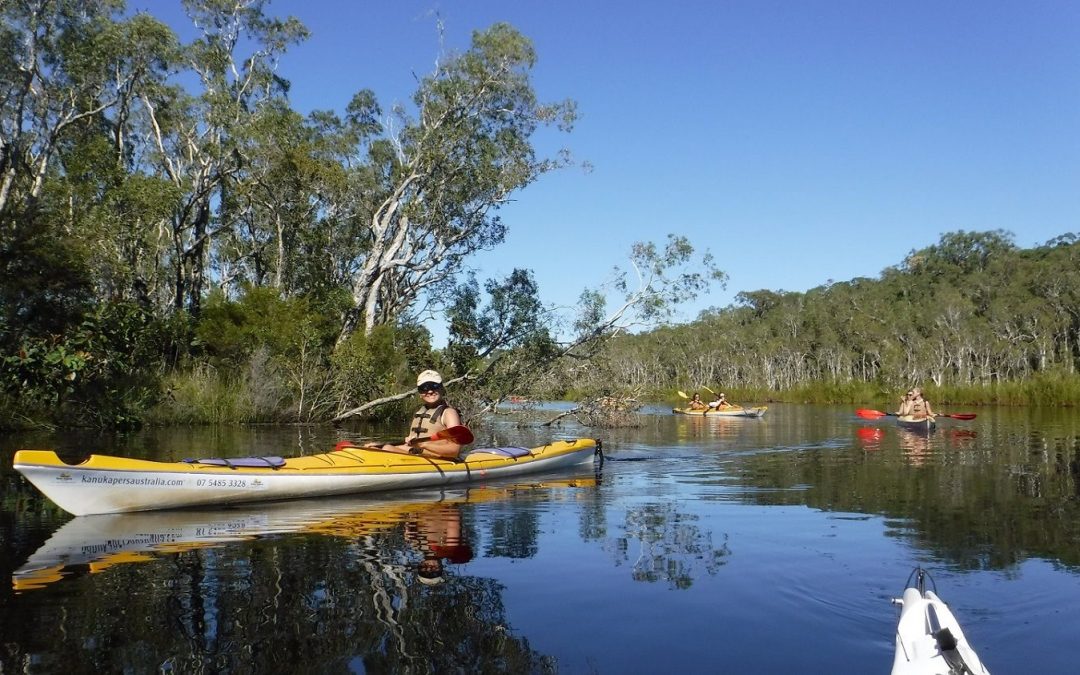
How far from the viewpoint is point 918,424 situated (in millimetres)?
22562

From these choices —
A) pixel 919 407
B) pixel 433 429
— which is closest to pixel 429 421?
pixel 433 429

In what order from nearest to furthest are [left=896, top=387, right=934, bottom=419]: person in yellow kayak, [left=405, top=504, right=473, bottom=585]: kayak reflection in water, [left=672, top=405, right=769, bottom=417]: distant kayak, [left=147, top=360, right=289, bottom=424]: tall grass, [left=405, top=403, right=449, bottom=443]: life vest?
[left=405, top=504, right=473, bottom=585]: kayak reflection in water < [left=405, top=403, right=449, bottom=443]: life vest < [left=147, top=360, right=289, bottom=424]: tall grass < [left=896, top=387, right=934, bottom=419]: person in yellow kayak < [left=672, top=405, right=769, bottom=417]: distant kayak

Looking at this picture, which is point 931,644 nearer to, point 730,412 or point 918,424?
point 918,424

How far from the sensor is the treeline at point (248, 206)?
→ 2066cm

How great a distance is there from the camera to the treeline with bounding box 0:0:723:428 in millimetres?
20656

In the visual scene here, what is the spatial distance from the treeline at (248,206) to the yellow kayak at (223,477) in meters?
10.7

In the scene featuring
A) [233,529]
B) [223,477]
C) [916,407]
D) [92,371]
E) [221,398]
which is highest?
[92,371]

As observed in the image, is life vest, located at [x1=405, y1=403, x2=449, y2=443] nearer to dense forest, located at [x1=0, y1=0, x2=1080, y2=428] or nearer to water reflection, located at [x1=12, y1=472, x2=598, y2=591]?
water reflection, located at [x1=12, y1=472, x2=598, y2=591]

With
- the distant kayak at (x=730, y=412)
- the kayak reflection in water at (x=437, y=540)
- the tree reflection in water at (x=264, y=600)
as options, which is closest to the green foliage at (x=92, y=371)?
the tree reflection in water at (x=264, y=600)

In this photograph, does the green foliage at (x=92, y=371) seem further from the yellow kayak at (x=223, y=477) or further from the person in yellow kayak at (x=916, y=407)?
the person in yellow kayak at (x=916, y=407)

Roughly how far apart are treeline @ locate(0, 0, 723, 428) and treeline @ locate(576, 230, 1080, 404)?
14.5m

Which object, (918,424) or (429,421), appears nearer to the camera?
(429,421)

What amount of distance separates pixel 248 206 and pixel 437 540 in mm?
27815

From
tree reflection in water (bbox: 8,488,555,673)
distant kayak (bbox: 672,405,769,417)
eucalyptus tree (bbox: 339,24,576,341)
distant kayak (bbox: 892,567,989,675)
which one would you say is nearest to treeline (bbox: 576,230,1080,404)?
distant kayak (bbox: 672,405,769,417)
